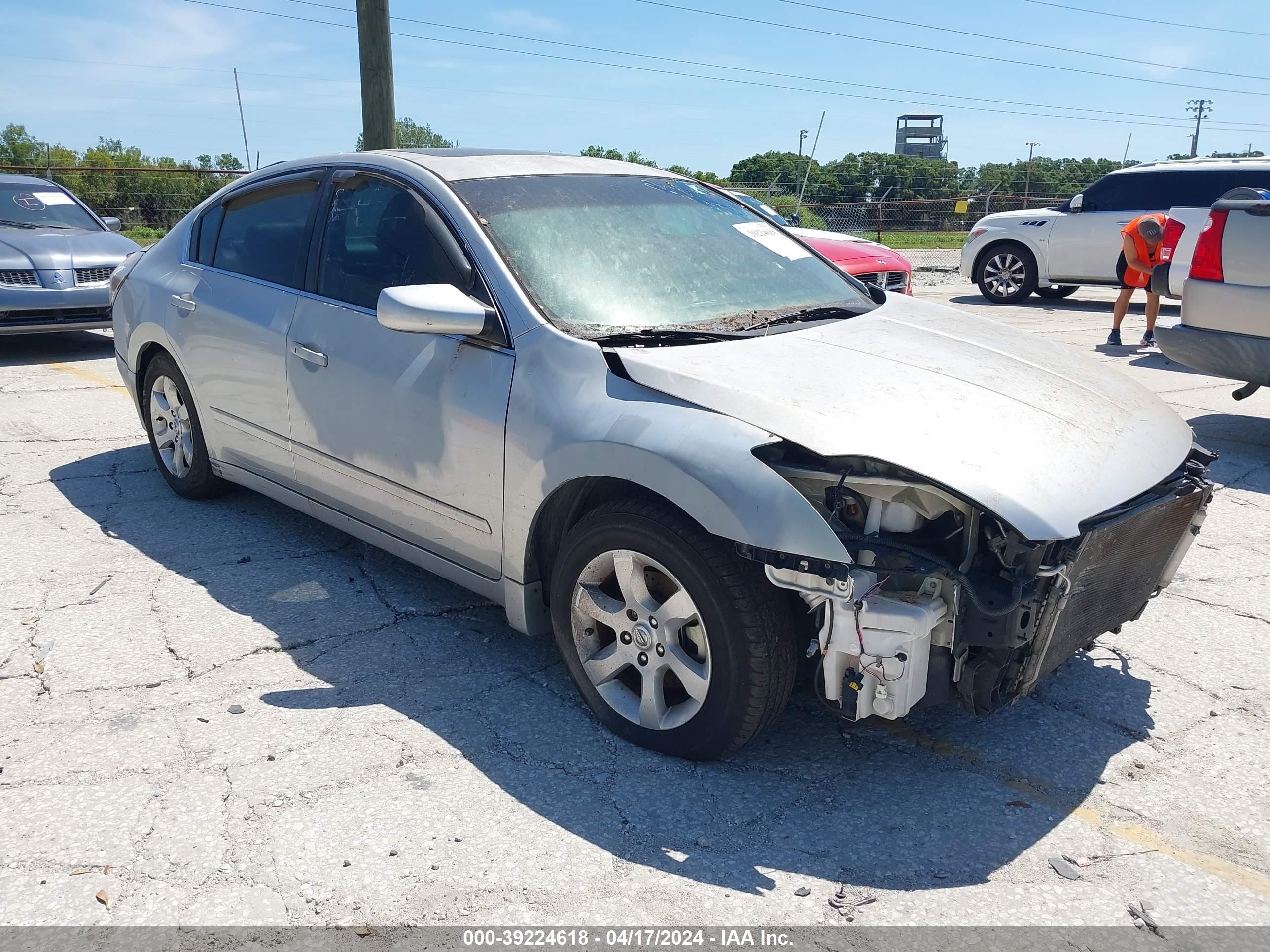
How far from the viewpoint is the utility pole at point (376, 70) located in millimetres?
9812

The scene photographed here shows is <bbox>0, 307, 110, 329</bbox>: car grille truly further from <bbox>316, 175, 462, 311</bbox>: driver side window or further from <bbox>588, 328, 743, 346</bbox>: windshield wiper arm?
<bbox>588, 328, 743, 346</bbox>: windshield wiper arm

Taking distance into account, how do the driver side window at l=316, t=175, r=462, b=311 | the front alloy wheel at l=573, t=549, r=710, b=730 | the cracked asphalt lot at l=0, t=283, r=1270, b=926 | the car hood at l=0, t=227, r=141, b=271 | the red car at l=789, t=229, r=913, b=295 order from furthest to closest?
the red car at l=789, t=229, r=913, b=295, the car hood at l=0, t=227, r=141, b=271, the driver side window at l=316, t=175, r=462, b=311, the front alloy wheel at l=573, t=549, r=710, b=730, the cracked asphalt lot at l=0, t=283, r=1270, b=926

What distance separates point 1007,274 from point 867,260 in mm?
5640

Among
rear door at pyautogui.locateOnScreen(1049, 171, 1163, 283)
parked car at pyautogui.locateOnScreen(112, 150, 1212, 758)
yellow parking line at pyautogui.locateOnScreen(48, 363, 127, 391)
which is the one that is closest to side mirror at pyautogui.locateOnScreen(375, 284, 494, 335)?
parked car at pyautogui.locateOnScreen(112, 150, 1212, 758)

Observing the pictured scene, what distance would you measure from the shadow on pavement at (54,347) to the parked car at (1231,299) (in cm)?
832

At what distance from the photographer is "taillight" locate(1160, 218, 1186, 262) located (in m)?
10.4

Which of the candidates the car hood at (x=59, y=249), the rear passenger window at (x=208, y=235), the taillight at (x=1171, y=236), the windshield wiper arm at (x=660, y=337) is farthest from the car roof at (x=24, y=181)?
the taillight at (x=1171, y=236)

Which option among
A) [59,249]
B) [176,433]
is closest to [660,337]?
[176,433]

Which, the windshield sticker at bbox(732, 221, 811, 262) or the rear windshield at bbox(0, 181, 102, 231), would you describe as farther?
the rear windshield at bbox(0, 181, 102, 231)

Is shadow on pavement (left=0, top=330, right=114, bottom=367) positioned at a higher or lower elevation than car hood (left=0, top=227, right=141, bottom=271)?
lower

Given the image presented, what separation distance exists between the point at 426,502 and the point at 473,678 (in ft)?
2.04

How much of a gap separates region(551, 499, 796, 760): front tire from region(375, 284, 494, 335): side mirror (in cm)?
73

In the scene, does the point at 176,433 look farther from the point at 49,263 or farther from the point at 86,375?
the point at 49,263

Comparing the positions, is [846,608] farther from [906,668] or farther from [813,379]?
[813,379]
